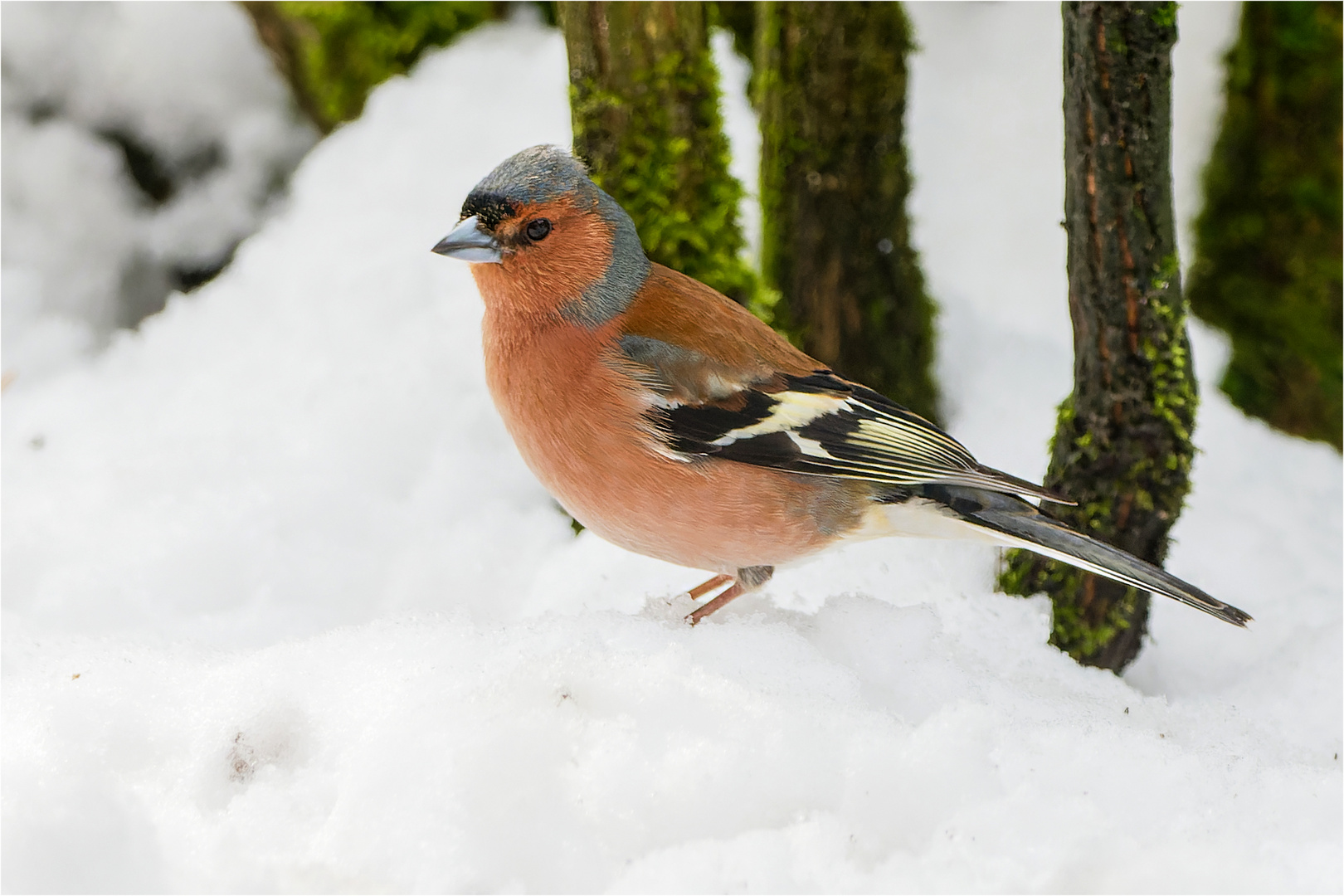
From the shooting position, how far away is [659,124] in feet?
11.0

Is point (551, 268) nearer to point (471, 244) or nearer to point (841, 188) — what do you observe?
point (471, 244)

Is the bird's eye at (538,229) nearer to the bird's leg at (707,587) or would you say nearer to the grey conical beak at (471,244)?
the grey conical beak at (471,244)

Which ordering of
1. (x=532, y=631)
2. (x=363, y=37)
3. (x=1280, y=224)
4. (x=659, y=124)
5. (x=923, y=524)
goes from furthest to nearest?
1. (x=363, y=37)
2. (x=1280, y=224)
3. (x=659, y=124)
4. (x=923, y=524)
5. (x=532, y=631)

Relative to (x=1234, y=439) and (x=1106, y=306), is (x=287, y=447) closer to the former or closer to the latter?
(x=1106, y=306)

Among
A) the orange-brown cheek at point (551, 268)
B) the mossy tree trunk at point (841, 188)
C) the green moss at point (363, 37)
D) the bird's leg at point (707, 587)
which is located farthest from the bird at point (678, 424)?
the green moss at point (363, 37)

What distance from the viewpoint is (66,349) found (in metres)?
4.47

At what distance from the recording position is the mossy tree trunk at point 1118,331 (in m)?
2.57

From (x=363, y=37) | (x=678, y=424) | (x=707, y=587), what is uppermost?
(x=363, y=37)

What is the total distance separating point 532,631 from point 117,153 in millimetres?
4084

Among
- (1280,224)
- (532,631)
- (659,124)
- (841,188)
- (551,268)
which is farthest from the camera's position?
(1280,224)

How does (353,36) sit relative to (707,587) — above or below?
above

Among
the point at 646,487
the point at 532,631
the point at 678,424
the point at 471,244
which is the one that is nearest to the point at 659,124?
the point at 471,244

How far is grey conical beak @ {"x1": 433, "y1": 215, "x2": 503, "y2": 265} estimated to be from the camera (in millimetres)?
2393

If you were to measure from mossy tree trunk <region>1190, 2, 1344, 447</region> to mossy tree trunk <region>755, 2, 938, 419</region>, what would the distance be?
1705 mm
